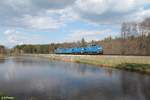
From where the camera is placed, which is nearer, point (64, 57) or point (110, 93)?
point (110, 93)

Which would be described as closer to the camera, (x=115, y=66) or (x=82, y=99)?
(x=82, y=99)

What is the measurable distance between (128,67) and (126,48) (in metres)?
31.4

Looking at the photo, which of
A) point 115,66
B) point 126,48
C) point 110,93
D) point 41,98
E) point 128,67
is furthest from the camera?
point 126,48

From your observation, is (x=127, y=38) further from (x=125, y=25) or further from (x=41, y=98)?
(x=41, y=98)

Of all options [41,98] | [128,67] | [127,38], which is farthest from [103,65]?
[41,98]

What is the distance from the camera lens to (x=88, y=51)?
73.1 m

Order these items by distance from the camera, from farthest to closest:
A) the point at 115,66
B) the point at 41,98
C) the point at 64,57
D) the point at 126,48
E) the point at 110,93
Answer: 1. the point at 64,57
2. the point at 126,48
3. the point at 115,66
4. the point at 110,93
5. the point at 41,98

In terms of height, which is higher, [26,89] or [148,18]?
[148,18]

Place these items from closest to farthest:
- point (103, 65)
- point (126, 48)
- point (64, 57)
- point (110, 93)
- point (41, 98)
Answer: point (41, 98)
point (110, 93)
point (103, 65)
point (126, 48)
point (64, 57)

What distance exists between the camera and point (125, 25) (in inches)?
2911

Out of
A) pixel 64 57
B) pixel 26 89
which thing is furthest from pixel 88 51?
pixel 26 89

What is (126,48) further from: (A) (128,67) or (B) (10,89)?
(B) (10,89)

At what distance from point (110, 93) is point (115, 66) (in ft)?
81.4

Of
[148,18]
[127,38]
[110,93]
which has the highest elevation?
[148,18]
